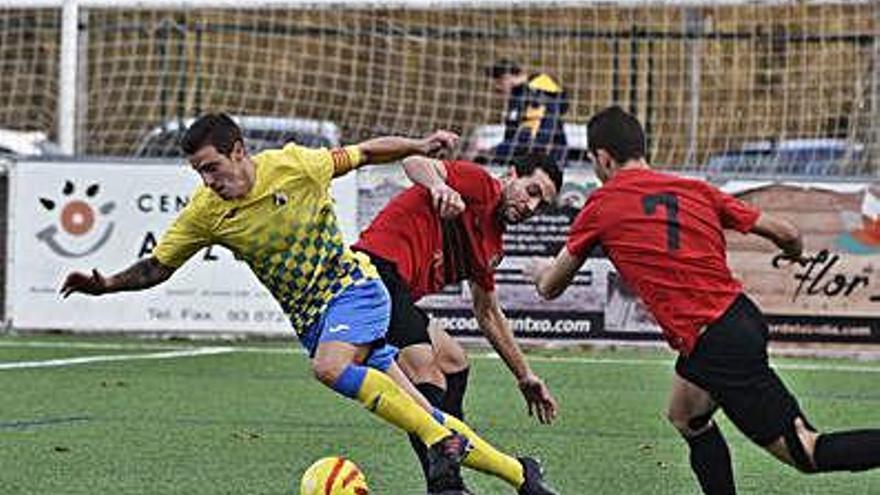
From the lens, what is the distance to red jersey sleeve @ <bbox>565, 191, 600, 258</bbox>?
286 inches

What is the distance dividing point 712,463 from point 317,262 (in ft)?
5.29

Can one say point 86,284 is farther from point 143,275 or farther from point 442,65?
point 442,65

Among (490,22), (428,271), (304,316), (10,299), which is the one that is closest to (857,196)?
(490,22)

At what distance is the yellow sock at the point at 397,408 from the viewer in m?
7.46

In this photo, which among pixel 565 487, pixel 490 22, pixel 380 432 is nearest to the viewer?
pixel 565 487

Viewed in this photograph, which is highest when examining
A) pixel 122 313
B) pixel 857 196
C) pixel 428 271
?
pixel 428 271

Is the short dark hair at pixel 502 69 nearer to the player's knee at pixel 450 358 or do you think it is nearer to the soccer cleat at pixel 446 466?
the player's knee at pixel 450 358

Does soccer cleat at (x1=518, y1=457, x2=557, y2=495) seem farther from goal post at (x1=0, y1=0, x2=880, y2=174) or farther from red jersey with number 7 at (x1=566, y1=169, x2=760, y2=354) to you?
goal post at (x1=0, y1=0, x2=880, y2=174)

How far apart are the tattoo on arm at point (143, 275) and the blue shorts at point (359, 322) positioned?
646 mm

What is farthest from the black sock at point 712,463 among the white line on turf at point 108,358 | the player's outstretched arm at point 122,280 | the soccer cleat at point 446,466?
the white line on turf at point 108,358

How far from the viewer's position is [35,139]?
2141 cm

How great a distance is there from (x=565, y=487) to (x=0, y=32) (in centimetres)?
1402

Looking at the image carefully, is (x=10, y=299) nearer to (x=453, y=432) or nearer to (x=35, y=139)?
(x=35, y=139)

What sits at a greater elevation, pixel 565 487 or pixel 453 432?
pixel 453 432
